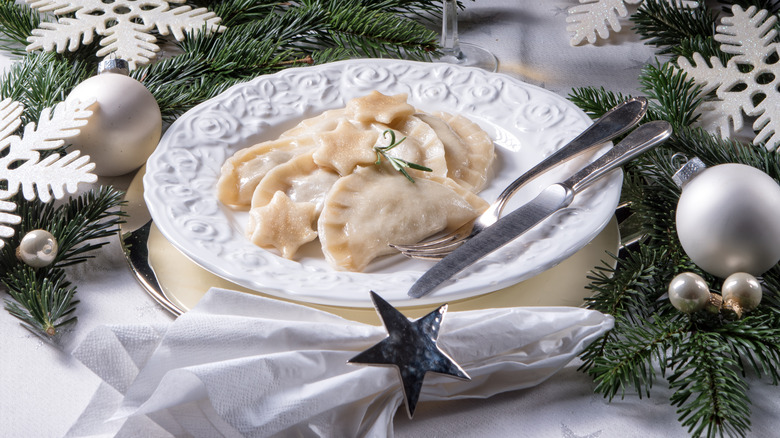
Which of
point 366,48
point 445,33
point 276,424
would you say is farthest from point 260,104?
point 276,424

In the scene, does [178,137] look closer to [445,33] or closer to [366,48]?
[366,48]

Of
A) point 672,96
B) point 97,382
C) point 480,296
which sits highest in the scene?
point 672,96

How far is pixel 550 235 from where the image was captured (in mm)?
1184

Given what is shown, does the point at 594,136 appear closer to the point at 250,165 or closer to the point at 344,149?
the point at 344,149

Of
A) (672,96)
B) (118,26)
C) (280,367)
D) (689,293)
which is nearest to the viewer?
(280,367)

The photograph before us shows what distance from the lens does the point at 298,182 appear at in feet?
4.36

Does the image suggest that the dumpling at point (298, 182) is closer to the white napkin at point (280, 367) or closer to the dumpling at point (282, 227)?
the dumpling at point (282, 227)

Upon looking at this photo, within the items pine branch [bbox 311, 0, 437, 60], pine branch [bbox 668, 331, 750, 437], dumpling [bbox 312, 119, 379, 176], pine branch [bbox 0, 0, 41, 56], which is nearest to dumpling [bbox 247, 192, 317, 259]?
dumpling [bbox 312, 119, 379, 176]

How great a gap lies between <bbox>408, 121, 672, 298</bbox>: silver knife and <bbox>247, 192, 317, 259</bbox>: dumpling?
23 centimetres

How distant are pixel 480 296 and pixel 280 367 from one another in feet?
1.13

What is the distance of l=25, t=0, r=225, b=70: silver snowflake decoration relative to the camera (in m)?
1.71

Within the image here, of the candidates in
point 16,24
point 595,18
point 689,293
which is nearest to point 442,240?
point 689,293

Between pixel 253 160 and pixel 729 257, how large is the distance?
2.60ft

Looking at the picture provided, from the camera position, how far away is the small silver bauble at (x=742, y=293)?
106cm
